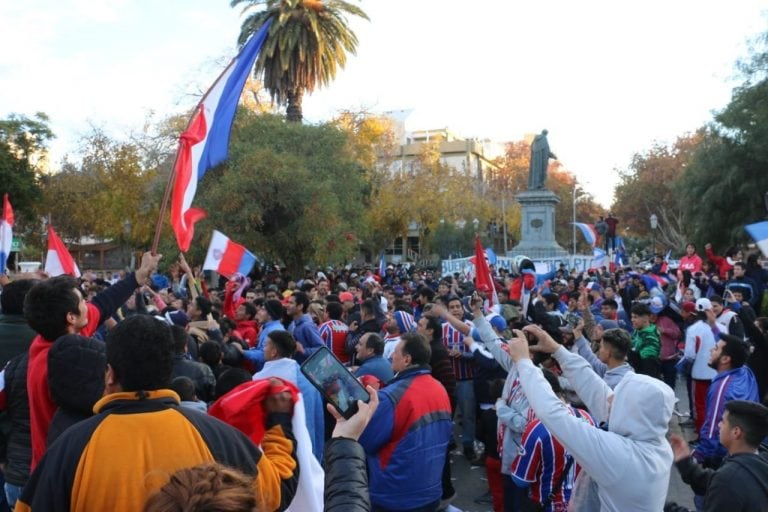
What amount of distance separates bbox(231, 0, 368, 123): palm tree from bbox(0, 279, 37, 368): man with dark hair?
1021 inches

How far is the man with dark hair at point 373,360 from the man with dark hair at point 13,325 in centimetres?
241

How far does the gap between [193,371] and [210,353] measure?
2.77 feet

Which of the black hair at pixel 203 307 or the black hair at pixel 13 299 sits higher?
the black hair at pixel 13 299

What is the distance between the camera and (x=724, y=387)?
5746 mm

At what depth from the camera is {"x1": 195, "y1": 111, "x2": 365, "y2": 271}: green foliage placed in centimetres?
2277

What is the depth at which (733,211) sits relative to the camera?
29203 mm

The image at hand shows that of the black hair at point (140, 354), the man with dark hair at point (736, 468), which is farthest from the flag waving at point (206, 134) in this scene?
the man with dark hair at point (736, 468)

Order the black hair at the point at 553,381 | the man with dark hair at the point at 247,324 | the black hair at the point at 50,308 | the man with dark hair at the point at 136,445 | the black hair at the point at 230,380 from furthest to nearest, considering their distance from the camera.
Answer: the man with dark hair at the point at 247,324 → the black hair at the point at 553,381 → the black hair at the point at 230,380 → the black hair at the point at 50,308 → the man with dark hair at the point at 136,445

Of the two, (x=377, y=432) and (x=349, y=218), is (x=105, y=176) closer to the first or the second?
(x=349, y=218)

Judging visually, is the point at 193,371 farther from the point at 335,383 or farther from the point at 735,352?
the point at 735,352

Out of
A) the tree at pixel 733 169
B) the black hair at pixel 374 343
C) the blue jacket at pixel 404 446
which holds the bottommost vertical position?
the blue jacket at pixel 404 446

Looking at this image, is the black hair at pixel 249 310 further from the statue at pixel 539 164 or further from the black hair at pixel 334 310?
the statue at pixel 539 164

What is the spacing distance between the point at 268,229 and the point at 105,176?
1609 centimetres

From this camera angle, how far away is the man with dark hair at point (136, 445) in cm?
201
